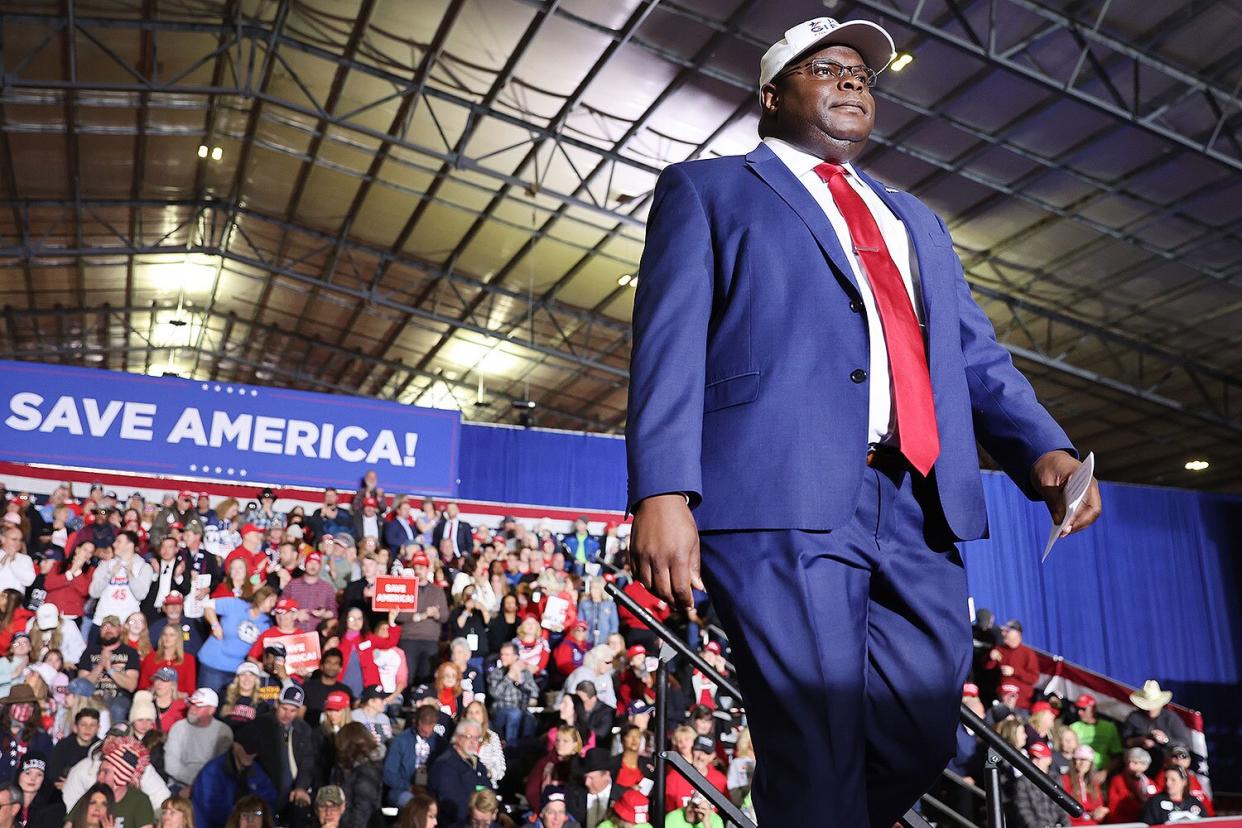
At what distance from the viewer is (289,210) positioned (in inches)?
729

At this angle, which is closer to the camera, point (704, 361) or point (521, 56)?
point (704, 361)

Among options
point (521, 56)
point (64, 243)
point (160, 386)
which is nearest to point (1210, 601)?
point (521, 56)

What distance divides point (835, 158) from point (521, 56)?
38.0ft

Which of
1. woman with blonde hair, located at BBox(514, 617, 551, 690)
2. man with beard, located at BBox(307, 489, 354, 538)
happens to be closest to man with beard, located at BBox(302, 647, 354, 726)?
woman with blonde hair, located at BBox(514, 617, 551, 690)

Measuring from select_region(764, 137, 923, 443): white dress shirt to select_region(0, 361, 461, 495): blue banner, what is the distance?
35.1 ft

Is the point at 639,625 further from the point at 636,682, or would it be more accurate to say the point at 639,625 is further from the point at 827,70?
the point at 827,70

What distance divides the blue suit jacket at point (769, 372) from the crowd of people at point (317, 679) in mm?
4425

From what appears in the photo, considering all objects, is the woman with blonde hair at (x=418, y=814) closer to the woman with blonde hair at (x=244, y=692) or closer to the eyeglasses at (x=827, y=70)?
the woman with blonde hair at (x=244, y=692)

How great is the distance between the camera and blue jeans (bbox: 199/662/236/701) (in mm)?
8156

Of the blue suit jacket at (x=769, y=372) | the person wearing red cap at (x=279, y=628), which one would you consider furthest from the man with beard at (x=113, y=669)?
the blue suit jacket at (x=769, y=372)

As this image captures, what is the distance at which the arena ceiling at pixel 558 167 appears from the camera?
11203 millimetres

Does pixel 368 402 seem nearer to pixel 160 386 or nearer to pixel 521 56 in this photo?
pixel 160 386

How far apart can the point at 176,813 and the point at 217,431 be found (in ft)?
20.9

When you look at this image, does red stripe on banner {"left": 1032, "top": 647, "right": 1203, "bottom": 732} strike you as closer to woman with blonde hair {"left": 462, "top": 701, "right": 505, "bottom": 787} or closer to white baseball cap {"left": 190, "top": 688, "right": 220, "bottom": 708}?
woman with blonde hair {"left": 462, "top": 701, "right": 505, "bottom": 787}
